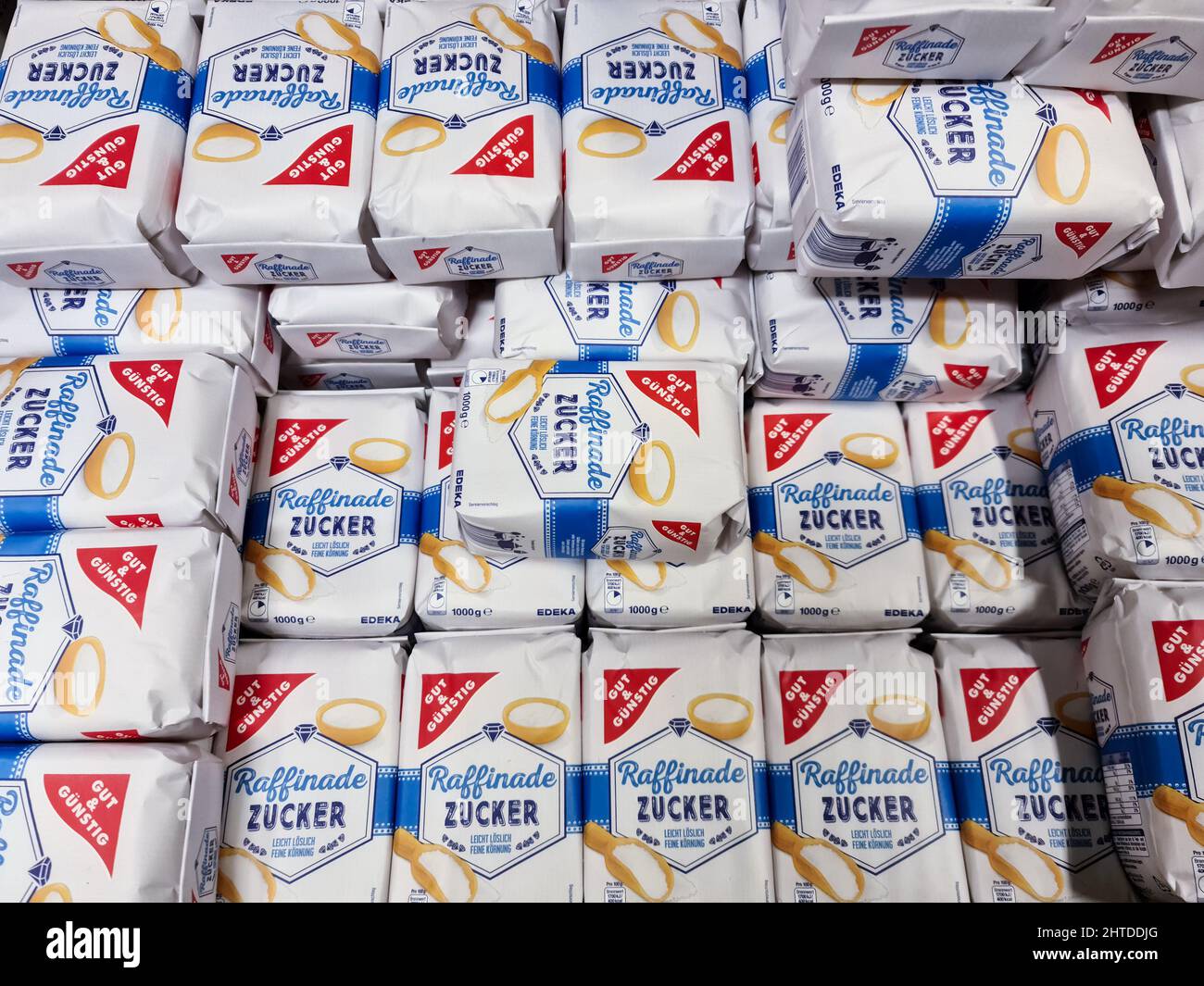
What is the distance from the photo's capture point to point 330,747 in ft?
5.16

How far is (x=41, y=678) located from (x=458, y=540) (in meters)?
0.75

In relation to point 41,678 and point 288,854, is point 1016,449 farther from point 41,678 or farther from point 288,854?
point 41,678

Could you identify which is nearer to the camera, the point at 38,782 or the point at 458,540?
the point at 38,782

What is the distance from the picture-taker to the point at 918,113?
1.39 metres

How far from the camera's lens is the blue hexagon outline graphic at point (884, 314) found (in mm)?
1668

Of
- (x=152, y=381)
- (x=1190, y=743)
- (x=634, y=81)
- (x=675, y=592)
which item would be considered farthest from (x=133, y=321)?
(x=1190, y=743)

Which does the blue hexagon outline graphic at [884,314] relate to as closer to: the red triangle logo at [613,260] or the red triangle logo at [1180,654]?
the red triangle logo at [613,260]

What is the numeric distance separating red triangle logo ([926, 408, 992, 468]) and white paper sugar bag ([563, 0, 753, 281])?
1.89 feet

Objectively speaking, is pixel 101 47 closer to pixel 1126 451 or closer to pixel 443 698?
pixel 443 698

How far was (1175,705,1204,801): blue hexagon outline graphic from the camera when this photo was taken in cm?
132

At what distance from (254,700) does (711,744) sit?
2.93ft

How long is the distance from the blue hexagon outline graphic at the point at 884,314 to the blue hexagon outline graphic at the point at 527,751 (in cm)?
101

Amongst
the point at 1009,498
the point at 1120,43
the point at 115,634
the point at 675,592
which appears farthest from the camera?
the point at 1009,498
